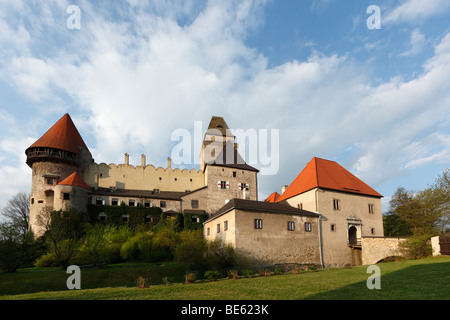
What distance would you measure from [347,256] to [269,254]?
33.2ft

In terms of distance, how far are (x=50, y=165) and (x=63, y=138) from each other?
447 cm

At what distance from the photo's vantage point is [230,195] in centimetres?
4759

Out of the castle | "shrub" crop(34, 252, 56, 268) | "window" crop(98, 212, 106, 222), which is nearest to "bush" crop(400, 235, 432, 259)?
the castle

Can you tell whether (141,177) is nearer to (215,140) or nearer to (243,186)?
(215,140)

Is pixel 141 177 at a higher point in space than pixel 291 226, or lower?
higher

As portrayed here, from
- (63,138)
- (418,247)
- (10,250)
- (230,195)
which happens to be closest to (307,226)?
(418,247)

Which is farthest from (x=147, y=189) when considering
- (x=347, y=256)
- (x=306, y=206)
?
(x=347, y=256)

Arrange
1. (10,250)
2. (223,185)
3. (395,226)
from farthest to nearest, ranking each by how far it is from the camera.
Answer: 1. (223,185)
2. (395,226)
3. (10,250)

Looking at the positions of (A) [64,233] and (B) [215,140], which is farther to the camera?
(B) [215,140]

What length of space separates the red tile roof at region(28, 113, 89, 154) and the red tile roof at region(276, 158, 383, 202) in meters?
30.5

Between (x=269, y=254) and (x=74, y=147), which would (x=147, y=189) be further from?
(x=269, y=254)

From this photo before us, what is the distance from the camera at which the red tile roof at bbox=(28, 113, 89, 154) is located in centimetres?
4428
